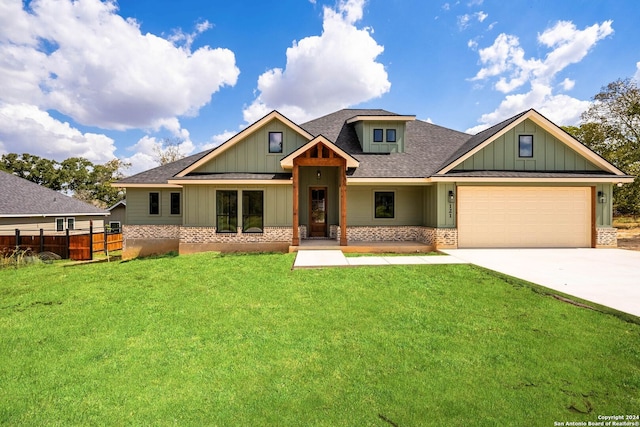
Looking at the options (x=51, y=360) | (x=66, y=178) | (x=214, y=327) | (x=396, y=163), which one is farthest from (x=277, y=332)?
(x=66, y=178)

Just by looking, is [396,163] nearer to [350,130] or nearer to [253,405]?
[350,130]

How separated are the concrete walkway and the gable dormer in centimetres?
719

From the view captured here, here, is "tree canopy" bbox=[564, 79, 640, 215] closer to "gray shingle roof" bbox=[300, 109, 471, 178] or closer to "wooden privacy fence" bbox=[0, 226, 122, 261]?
"gray shingle roof" bbox=[300, 109, 471, 178]

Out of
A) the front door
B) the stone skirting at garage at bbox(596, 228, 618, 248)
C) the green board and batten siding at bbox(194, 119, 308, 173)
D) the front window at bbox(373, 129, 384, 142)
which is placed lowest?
the stone skirting at garage at bbox(596, 228, 618, 248)

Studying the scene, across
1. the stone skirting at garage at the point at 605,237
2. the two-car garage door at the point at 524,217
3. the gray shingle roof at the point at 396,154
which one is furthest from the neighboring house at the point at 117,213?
the stone skirting at garage at the point at 605,237

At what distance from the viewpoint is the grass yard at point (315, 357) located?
321cm

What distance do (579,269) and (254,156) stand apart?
41.4ft

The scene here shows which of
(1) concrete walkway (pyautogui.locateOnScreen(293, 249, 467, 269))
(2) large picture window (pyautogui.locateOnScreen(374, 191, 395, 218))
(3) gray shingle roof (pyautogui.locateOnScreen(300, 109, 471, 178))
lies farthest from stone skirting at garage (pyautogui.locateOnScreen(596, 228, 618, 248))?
(2) large picture window (pyautogui.locateOnScreen(374, 191, 395, 218))

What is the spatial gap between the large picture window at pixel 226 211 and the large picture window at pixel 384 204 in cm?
674

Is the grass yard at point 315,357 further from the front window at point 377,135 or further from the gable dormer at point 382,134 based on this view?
the front window at point 377,135

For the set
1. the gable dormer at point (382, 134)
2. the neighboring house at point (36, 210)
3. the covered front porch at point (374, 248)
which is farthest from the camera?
the neighboring house at point (36, 210)

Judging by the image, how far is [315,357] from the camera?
4250 millimetres

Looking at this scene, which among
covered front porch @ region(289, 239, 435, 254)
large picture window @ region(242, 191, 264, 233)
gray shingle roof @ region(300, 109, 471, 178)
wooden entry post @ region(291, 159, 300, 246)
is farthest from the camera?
gray shingle roof @ region(300, 109, 471, 178)

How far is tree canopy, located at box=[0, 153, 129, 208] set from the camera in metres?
44.4
